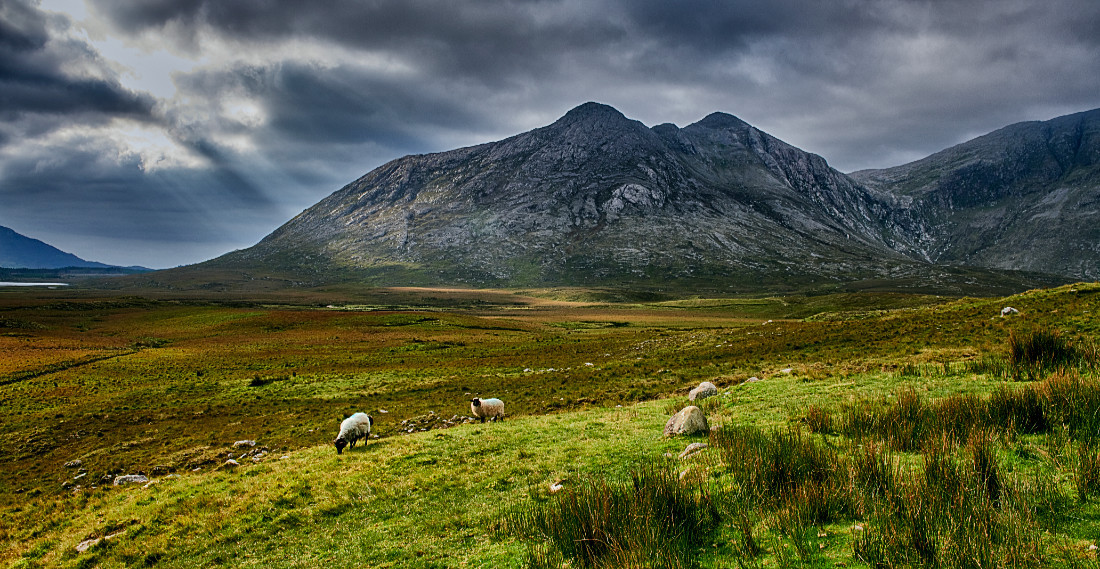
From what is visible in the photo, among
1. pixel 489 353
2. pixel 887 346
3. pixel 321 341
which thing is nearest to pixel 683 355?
pixel 887 346

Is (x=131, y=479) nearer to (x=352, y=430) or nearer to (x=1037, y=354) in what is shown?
(x=352, y=430)

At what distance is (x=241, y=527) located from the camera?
9.96 m

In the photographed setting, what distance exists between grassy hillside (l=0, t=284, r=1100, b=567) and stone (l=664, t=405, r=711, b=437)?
69cm

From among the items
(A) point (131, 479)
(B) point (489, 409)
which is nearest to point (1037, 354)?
(B) point (489, 409)

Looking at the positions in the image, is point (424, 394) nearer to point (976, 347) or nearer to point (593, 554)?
point (593, 554)

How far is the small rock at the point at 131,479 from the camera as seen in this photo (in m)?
15.8

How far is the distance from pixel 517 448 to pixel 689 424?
5.38 meters

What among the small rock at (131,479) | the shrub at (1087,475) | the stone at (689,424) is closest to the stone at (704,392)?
the stone at (689,424)

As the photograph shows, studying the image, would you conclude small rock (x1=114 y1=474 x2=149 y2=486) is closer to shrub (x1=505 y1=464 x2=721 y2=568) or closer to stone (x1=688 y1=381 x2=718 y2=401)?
shrub (x1=505 y1=464 x2=721 y2=568)

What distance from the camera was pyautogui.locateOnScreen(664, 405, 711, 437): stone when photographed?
41.5 ft

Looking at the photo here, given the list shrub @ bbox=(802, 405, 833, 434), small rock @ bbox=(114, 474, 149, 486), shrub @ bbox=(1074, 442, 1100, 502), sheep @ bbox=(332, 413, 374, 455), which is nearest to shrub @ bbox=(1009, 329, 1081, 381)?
shrub @ bbox=(802, 405, 833, 434)

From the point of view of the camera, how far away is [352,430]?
54.6 feet

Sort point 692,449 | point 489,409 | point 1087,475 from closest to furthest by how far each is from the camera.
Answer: point 1087,475 < point 692,449 < point 489,409

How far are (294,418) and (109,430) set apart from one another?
887 centimetres
